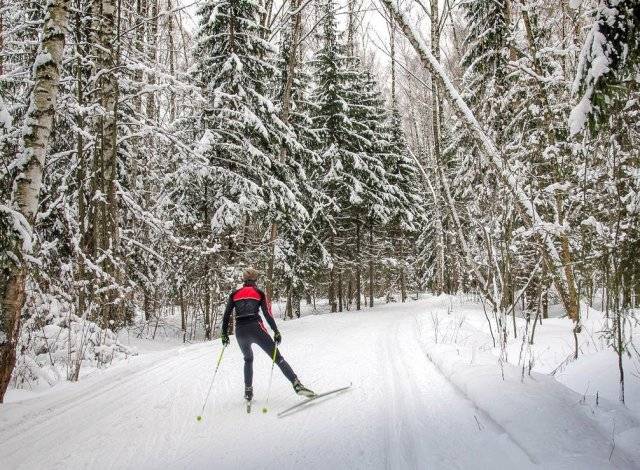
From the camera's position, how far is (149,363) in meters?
8.27

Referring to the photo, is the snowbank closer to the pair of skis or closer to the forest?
the forest

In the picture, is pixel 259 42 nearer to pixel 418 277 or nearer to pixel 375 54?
pixel 375 54

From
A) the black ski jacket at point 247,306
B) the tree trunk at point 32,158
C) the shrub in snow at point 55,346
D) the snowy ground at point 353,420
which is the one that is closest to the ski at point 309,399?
the snowy ground at point 353,420

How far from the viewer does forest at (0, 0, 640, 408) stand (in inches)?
196

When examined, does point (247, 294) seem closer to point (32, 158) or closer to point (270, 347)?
point (270, 347)

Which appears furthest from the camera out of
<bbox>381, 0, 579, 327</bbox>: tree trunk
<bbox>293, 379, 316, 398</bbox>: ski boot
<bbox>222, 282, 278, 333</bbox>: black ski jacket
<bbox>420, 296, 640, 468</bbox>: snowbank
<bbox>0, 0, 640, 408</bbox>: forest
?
<bbox>381, 0, 579, 327</bbox>: tree trunk

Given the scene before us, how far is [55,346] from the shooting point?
762 centimetres

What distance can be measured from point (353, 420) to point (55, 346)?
231 inches

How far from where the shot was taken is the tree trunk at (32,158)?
17.9 feet

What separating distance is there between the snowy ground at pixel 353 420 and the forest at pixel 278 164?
2.38 feet

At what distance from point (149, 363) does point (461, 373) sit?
19.3ft

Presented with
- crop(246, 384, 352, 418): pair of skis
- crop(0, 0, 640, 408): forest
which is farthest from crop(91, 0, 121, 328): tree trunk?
crop(246, 384, 352, 418): pair of skis

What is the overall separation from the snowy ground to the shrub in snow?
46 cm

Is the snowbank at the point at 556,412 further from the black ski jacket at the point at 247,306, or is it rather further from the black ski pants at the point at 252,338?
the black ski jacket at the point at 247,306
